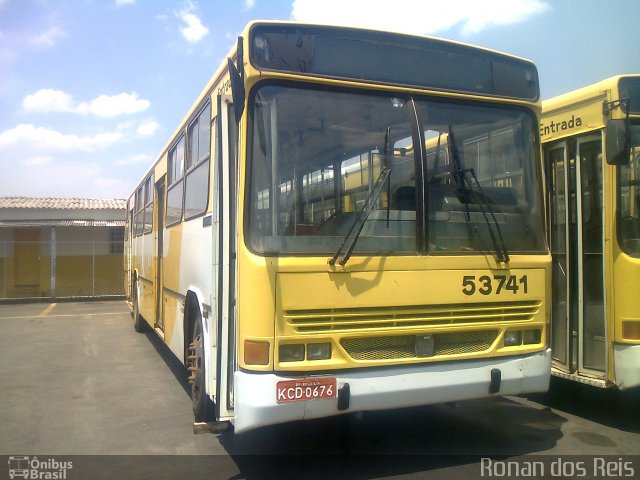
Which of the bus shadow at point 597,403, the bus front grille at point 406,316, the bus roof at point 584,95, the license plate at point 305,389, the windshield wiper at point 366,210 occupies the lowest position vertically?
the bus shadow at point 597,403

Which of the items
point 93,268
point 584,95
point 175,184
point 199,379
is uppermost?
point 584,95

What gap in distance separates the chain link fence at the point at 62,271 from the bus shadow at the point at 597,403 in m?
19.4

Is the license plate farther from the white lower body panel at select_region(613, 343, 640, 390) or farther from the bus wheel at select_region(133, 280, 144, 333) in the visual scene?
the bus wheel at select_region(133, 280, 144, 333)

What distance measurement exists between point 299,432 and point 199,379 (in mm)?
1107

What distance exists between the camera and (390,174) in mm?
4422

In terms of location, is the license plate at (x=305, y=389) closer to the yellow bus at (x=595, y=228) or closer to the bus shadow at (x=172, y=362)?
the yellow bus at (x=595, y=228)

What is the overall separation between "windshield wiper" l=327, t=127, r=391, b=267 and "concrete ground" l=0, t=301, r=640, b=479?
5.62ft

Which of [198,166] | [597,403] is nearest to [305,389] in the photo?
[198,166]

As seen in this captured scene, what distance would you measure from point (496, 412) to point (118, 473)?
12.6 feet

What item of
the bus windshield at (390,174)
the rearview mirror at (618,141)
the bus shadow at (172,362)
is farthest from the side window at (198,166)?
the rearview mirror at (618,141)

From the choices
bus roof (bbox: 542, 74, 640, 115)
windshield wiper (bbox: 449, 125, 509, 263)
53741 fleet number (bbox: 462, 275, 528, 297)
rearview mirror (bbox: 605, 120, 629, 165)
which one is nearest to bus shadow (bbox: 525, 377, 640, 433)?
53741 fleet number (bbox: 462, 275, 528, 297)

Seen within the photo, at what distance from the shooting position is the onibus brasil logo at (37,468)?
4.55 meters

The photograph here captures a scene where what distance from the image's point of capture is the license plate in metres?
3.98

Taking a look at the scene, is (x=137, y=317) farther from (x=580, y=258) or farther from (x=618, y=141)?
(x=618, y=141)
